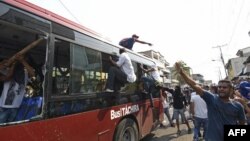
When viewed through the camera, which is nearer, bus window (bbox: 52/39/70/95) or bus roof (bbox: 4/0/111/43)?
bus roof (bbox: 4/0/111/43)

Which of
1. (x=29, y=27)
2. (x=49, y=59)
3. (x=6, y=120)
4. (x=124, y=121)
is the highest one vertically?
(x=29, y=27)

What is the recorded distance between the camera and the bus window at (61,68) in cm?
364

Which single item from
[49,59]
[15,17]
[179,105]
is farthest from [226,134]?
[179,105]

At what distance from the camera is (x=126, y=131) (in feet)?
18.8


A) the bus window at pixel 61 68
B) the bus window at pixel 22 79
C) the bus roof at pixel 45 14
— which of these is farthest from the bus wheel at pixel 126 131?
the bus window at pixel 22 79

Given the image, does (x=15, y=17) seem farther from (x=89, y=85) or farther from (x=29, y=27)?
(x=89, y=85)

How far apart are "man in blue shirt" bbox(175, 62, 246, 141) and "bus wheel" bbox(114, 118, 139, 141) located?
207 centimetres

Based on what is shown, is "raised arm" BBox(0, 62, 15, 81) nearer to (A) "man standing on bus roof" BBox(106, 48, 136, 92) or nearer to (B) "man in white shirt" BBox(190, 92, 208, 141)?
(A) "man standing on bus roof" BBox(106, 48, 136, 92)

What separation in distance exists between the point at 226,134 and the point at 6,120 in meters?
2.87

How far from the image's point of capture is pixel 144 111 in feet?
22.6

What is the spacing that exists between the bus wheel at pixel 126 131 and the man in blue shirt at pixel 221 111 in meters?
2.07

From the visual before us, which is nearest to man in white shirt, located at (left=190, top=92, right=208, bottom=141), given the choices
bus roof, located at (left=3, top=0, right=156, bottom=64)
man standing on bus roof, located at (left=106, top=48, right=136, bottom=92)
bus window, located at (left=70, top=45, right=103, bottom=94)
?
man standing on bus roof, located at (left=106, top=48, right=136, bottom=92)

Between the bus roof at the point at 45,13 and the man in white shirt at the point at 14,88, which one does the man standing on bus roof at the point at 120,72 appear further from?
the man in white shirt at the point at 14,88

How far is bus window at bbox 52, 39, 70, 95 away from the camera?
3636 millimetres
